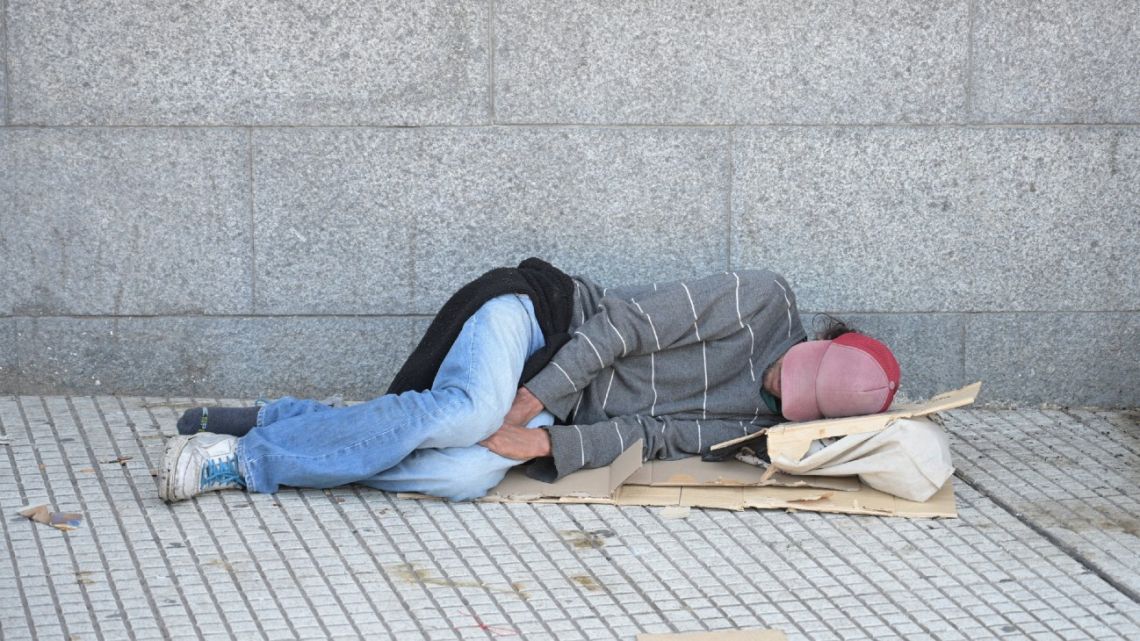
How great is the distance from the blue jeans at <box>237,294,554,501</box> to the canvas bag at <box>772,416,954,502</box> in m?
0.87

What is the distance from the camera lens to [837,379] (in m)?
4.12

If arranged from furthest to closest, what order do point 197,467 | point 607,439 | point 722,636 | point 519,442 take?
point 607,439
point 519,442
point 197,467
point 722,636

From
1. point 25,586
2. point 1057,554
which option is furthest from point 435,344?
point 1057,554

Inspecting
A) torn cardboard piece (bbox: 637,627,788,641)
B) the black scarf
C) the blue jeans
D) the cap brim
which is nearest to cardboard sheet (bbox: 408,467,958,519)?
the blue jeans

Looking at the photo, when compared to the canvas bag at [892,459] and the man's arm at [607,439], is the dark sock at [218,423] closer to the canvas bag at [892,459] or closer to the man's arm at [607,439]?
the man's arm at [607,439]

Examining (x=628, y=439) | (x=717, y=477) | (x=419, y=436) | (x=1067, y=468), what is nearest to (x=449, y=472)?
(x=419, y=436)

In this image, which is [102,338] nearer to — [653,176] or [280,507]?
[280,507]

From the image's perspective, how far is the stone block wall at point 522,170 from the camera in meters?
4.82

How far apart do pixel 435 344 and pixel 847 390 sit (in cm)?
126

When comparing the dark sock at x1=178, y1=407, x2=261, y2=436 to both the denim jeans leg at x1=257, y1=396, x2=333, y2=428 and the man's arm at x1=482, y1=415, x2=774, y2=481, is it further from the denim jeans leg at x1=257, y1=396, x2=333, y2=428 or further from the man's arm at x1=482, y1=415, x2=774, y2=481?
the man's arm at x1=482, y1=415, x2=774, y2=481

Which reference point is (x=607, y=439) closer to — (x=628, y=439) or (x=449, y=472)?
(x=628, y=439)

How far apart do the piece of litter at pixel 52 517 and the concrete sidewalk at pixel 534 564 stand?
0.03 metres

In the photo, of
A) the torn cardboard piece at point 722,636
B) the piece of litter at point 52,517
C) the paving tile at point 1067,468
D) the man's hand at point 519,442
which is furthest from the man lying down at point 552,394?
the torn cardboard piece at point 722,636

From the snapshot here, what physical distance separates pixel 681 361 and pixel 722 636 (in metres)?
1.27
